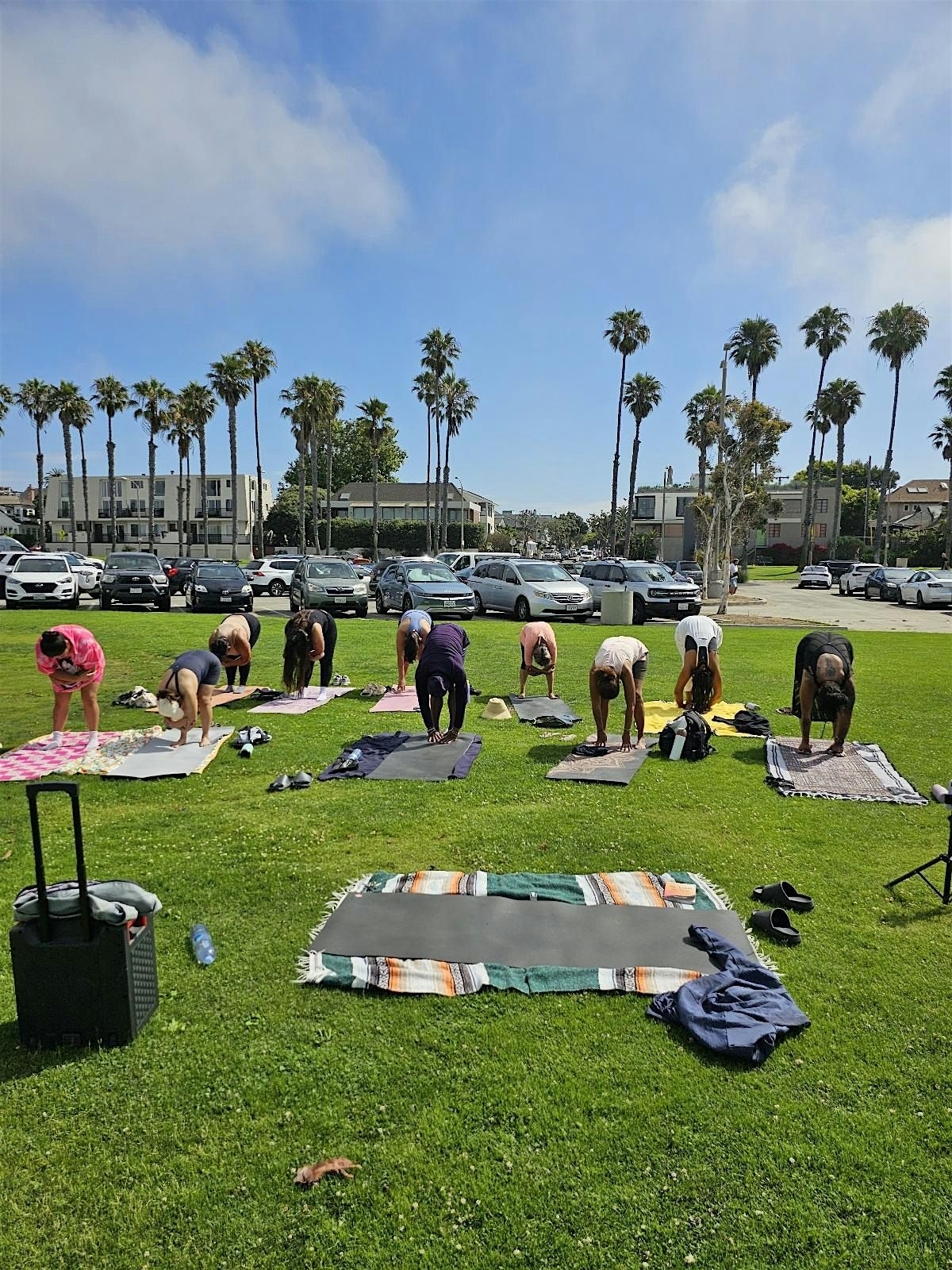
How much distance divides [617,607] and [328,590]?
8.15 m

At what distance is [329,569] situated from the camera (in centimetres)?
2277

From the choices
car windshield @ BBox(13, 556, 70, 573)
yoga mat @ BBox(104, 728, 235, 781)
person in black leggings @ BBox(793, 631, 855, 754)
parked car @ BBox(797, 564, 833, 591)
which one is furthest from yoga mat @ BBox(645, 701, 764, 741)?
parked car @ BBox(797, 564, 833, 591)

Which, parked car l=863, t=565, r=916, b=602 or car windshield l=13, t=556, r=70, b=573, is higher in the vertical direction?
car windshield l=13, t=556, r=70, b=573

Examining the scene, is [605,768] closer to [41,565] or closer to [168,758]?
[168,758]

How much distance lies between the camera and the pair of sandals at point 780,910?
430 cm

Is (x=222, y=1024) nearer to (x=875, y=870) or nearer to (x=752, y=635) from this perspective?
(x=875, y=870)

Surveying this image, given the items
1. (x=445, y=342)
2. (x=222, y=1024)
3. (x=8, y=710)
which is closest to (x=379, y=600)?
(x=8, y=710)

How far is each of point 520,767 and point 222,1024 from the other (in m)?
4.26

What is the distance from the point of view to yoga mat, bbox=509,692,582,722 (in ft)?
31.5

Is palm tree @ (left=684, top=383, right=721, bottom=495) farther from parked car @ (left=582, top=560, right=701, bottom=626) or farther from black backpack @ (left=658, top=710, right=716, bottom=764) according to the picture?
black backpack @ (left=658, top=710, right=716, bottom=764)

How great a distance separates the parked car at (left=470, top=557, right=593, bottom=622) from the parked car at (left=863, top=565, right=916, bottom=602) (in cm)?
1854

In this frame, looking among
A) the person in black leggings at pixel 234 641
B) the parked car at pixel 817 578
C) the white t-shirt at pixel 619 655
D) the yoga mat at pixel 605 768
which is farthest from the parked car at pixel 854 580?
the person in black leggings at pixel 234 641

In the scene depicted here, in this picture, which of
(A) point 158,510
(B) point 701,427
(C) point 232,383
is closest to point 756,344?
(B) point 701,427

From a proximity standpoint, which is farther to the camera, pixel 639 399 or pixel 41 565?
pixel 639 399
